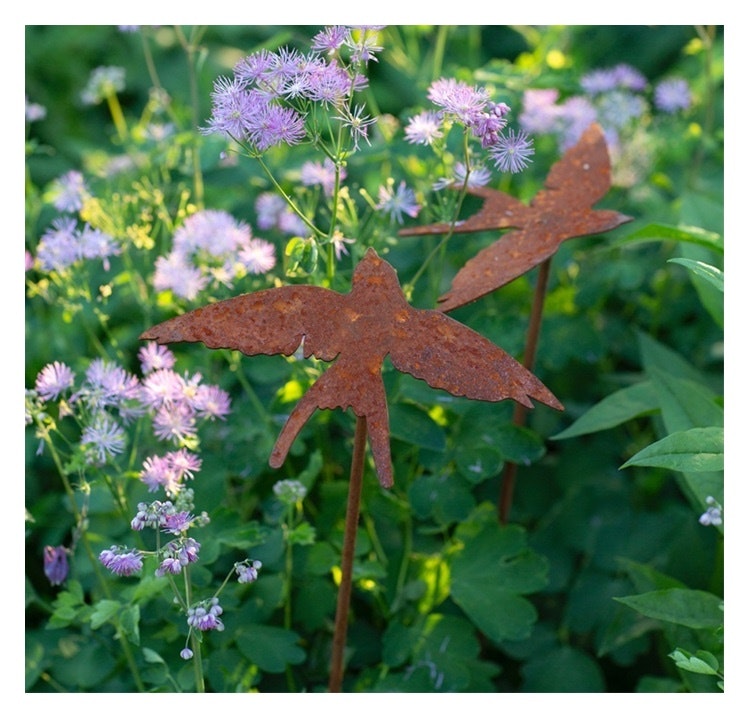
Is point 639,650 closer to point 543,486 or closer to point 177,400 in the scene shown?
point 543,486

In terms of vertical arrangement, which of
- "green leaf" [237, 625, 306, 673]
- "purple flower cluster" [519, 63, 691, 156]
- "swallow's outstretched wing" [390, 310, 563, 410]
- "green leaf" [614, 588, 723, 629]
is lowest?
"green leaf" [237, 625, 306, 673]

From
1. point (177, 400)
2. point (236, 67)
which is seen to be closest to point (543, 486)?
point (177, 400)

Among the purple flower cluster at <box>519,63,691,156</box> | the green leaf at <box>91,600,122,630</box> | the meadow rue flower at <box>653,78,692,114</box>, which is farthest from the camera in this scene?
the meadow rue flower at <box>653,78,692,114</box>

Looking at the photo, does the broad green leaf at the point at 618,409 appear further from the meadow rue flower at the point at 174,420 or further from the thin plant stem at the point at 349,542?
the meadow rue flower at the point at 174,420

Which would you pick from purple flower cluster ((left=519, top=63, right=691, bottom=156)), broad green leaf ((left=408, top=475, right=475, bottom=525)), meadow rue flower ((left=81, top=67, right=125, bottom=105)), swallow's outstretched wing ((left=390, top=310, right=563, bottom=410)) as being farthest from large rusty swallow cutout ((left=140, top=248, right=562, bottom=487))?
meadow rue flower ((left=81, top=67, right=125, bottom=105))

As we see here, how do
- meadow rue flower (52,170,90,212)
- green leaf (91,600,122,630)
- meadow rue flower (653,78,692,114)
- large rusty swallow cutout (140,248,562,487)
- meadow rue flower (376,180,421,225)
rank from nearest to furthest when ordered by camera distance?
large rusty swallow cutout (140,248,562,487) < green leaf (91,600,122,630) < meadow rue flower (376,180,421,225) < meadow rue flower (52,170,90,212) < meadow rue flower (653,78,692,114)

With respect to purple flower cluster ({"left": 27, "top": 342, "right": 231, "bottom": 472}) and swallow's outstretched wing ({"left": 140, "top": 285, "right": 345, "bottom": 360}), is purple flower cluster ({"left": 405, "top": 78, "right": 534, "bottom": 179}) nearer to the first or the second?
swallow's outstretched wing ({"left": 140, "top": 285, "right": 345, "bottom": 360})

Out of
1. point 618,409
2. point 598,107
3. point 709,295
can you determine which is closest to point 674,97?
point 598,107
